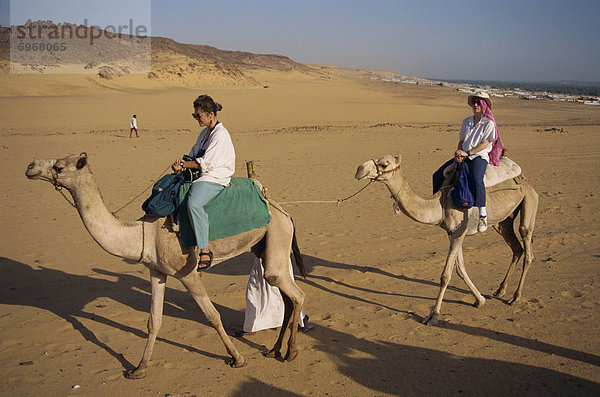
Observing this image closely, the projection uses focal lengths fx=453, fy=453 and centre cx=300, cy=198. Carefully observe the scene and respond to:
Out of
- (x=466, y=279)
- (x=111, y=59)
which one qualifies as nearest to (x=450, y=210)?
(x=466, y=279)

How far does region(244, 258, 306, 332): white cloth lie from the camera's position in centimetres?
591

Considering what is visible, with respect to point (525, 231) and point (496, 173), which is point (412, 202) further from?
point (525, 231)

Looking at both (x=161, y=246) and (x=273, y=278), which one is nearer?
(x=161, y=246)

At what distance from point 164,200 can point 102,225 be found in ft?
2.17

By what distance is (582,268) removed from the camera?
25.8 feet

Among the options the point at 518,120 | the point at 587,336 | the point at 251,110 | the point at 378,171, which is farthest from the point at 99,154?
the point at 518,120

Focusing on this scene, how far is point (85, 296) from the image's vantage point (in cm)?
713

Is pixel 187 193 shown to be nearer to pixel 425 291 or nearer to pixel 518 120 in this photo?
pixel 425 291

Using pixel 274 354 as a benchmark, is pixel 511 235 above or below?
above

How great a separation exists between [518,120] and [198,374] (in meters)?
38.7

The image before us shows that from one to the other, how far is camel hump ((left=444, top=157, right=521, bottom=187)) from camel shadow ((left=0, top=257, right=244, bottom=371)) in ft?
12.1

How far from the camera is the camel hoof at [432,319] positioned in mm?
6117

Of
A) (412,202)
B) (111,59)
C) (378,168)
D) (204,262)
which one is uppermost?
(111,59)

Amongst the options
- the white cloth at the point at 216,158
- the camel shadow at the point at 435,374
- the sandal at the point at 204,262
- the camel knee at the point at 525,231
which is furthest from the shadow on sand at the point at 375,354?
the white cloth at the point at 216,158
